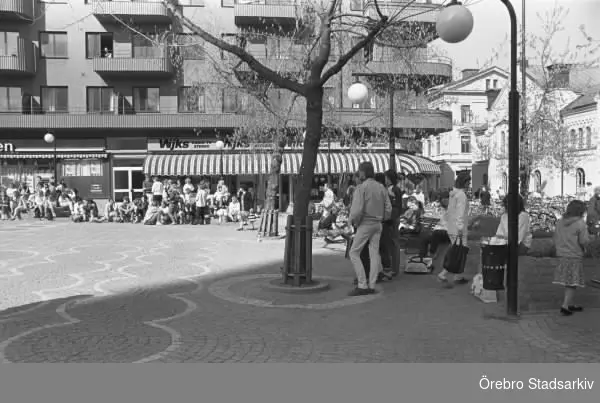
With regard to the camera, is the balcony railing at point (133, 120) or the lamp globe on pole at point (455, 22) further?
the balcony railing at point (133, 120)

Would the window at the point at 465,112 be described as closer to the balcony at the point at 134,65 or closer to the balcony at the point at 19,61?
the balcony at the point at 134,65

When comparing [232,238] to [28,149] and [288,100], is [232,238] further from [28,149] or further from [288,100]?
[28,149]

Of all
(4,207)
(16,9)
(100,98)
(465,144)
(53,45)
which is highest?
(16,9)

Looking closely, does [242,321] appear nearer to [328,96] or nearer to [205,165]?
[328,96]

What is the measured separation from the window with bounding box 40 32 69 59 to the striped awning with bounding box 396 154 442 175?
67.5ft

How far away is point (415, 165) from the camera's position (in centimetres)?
3403

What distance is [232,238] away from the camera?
1658 cm

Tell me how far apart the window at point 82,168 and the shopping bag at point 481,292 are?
3000cm

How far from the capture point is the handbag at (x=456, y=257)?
8484 millimetres

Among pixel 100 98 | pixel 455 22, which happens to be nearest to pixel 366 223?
pixel 455 22

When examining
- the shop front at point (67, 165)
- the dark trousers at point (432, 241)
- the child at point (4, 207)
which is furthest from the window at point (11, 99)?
the dark trousers at point (432, 241)

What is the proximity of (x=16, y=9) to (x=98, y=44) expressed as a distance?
4583mm

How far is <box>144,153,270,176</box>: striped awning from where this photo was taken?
1284 inches

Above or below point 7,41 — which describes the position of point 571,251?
below
